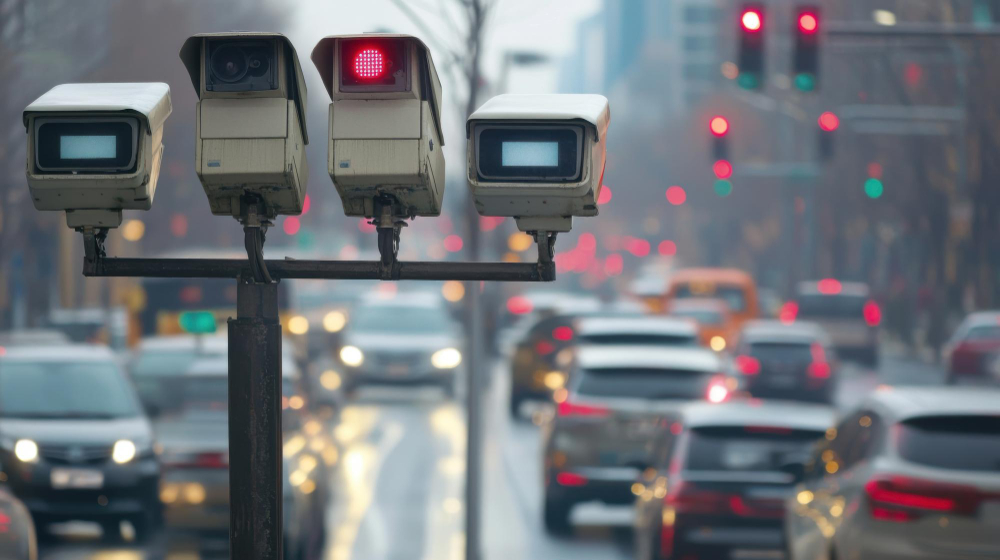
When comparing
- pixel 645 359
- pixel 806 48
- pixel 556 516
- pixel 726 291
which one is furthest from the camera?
pixel 726 291

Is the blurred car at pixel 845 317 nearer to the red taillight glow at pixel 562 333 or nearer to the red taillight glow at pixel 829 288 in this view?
the red taillight glow at pixel 829 288

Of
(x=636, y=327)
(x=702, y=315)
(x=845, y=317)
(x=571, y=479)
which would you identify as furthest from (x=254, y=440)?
(x=845, y=317)

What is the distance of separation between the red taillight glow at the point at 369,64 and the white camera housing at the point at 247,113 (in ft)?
0.59

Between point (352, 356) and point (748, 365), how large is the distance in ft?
22.9

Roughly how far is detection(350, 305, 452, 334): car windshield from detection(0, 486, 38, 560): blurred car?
21856 millimetres

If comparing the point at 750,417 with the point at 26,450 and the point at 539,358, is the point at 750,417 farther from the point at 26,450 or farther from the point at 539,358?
the point at 539,358

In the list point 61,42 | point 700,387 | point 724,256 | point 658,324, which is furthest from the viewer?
point 724,256

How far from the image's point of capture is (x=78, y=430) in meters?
14.8

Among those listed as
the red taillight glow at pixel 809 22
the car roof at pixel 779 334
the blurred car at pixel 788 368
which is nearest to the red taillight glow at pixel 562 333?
the blurred car at pixel 788 368

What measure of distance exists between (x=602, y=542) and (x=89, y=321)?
2669 centimetres

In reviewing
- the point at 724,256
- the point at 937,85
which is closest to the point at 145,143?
the point at 937,85

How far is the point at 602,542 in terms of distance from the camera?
14312 millimetres

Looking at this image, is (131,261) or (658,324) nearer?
(131,261)

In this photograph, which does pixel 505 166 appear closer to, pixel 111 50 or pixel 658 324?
pixel 658 324
